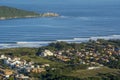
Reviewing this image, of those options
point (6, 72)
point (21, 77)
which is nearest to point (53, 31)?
point (6, 72)

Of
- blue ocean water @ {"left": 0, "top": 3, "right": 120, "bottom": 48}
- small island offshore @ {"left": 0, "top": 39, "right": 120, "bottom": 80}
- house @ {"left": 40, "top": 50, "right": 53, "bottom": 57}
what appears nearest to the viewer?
small island offshore @ {"left": 0, "top": 39, "right": 120, "bottom": 80}

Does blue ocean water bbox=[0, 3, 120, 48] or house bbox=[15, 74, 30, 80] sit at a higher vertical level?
house bbox=[15, 74, 30, 80]

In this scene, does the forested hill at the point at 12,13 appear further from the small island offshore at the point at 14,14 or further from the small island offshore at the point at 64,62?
the small island offshore at the point at 64,62

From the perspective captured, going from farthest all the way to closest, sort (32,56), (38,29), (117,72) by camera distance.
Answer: (38,29) < (32,56) < (117,72)

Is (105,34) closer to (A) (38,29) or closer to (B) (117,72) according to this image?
(A) (38,29)

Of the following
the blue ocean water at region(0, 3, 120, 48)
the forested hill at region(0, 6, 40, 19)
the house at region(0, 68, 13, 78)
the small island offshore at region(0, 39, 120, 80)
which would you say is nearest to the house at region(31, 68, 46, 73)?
the small island offshore at region(0, 39, 120, 80)

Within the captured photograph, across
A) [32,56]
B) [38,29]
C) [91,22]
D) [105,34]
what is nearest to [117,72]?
[32,56]

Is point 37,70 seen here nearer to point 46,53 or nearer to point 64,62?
point 64,62

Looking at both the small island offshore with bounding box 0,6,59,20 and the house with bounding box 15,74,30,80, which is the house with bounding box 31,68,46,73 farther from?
the small island offshore with bounding box 0,6,59,20
